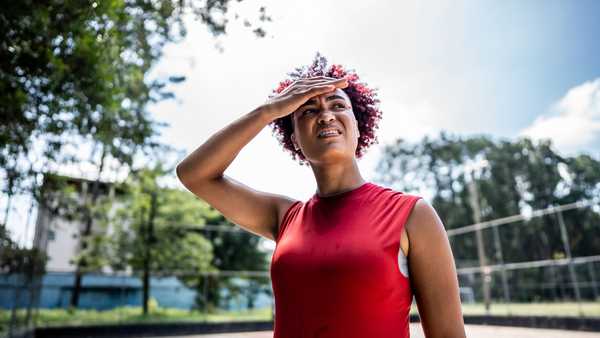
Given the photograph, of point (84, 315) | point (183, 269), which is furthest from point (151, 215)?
point (84, 315)

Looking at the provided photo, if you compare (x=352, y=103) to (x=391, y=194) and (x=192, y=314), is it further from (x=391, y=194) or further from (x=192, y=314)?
(x=192, y=314)

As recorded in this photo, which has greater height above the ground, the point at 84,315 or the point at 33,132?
the point at 33,132

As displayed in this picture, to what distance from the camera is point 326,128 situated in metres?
1.45

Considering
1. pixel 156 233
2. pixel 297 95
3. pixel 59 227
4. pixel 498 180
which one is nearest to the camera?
pixel 297 95

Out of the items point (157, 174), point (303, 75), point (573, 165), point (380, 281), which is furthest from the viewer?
point (573, 165)

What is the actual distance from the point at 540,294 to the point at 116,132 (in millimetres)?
14535

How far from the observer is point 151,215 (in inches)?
750

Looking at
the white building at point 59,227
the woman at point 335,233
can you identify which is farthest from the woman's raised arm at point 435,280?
the white building at point 59,227

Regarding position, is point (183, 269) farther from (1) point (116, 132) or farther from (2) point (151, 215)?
(1) point (116, 132)

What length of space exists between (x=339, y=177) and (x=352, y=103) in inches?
20.2

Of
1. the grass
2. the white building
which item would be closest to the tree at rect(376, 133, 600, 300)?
the grass

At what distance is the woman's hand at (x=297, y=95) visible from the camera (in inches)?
56.2

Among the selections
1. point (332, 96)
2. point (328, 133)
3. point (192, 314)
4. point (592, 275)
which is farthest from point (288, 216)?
point (192, 314)

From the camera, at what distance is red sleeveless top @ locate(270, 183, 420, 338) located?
1.13m
